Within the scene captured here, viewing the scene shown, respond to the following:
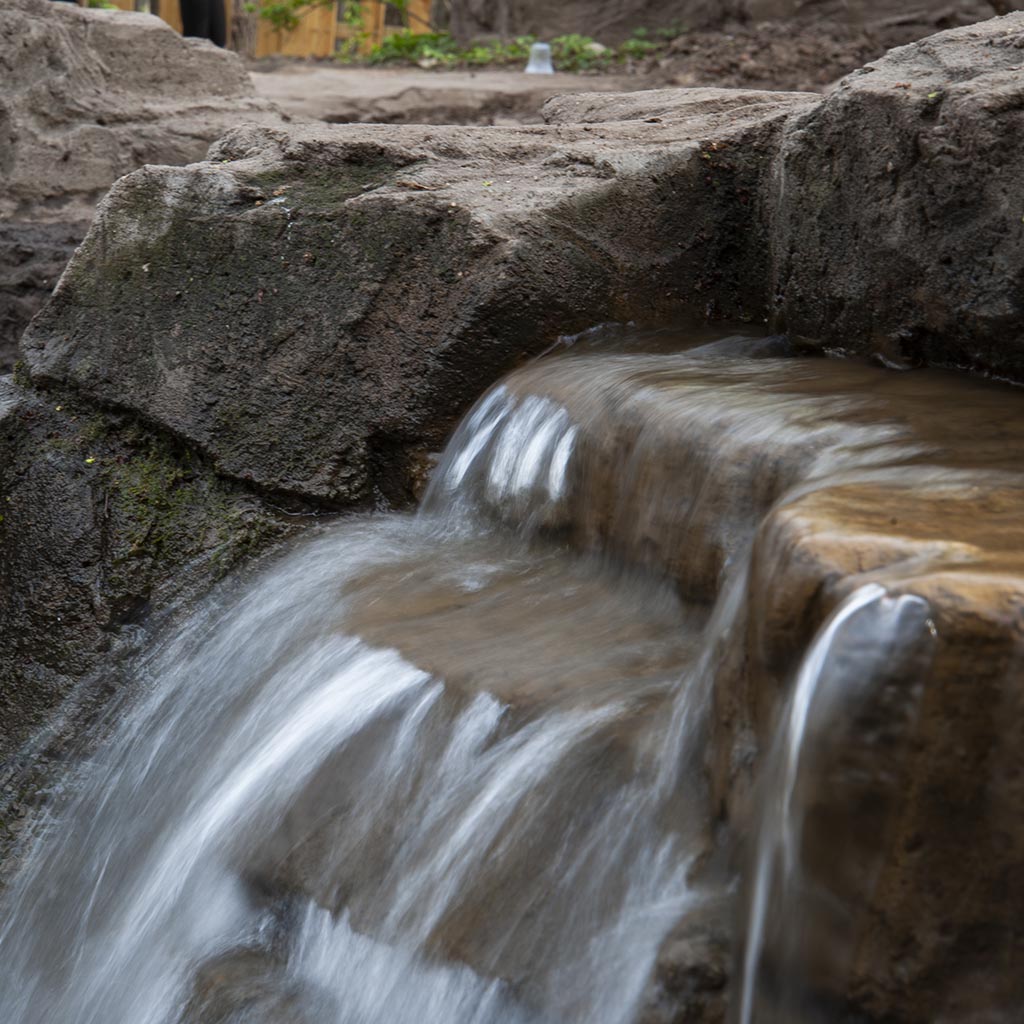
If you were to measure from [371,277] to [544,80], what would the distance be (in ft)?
22.3

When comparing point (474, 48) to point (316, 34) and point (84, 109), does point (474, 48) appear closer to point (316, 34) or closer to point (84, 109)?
point (316, 34)

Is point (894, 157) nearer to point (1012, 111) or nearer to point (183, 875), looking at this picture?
point (1012, 111)

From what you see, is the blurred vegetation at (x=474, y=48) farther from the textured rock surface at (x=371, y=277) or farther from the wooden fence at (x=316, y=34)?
the textured rock surface at (x=371, y=277)

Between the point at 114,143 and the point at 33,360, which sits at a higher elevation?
the point at 114,143

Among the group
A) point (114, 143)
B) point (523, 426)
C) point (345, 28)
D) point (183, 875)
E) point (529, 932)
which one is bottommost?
point (183, 875)

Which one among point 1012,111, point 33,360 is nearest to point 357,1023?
point 1012,111

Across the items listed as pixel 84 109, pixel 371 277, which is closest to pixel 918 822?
pixel 371 277

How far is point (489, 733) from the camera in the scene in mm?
2219

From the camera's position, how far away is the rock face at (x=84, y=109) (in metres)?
5.75

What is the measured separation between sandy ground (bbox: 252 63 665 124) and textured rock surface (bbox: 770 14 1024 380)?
195 inches

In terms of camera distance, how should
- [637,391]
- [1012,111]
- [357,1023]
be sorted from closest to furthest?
[357,1023] < [1012,111] < [637,391]

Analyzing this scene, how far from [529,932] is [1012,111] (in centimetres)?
183

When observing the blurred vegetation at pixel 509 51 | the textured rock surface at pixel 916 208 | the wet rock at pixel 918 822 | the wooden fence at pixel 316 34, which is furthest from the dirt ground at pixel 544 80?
the wet rock at pixel 918 822

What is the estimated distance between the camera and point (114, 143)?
6031mm
